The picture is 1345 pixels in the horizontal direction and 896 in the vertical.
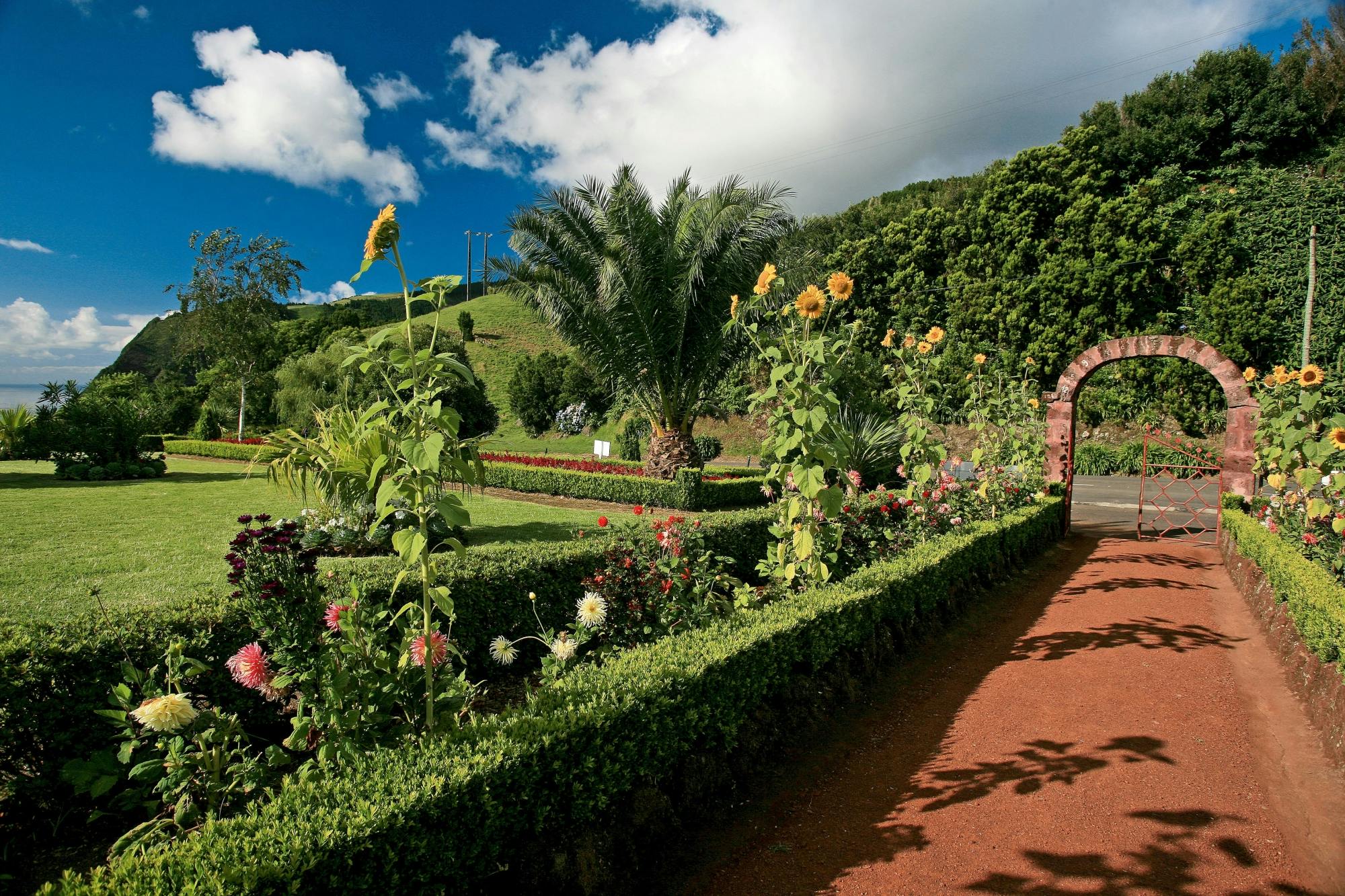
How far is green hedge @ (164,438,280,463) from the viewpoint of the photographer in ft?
61.7

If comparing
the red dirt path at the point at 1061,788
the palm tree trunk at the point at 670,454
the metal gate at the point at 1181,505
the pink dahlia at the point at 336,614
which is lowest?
the red dirt path at the point at 1061,788

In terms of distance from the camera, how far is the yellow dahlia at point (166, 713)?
6.16 feet

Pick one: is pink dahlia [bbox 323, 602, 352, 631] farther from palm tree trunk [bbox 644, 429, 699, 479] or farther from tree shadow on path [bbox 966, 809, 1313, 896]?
palm tree trunk [bbox 644, 429, 699, 479]

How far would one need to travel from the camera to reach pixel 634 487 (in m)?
11.4

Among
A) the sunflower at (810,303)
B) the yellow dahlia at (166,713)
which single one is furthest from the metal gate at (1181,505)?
the yellow dahlia at (166,713)

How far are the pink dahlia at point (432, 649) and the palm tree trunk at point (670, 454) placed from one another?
921cm

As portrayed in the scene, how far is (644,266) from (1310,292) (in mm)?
Answer: 19293

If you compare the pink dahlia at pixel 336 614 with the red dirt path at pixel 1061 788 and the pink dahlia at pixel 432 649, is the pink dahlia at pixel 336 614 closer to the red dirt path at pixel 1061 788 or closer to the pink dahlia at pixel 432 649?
the pink dahlia at pixel 432 649

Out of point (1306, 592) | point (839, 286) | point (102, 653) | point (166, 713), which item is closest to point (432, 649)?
point (166, 713)

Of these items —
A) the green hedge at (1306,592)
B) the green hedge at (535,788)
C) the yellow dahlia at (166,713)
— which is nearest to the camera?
the green hedge at (535,788)

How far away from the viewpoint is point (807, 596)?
3959 millimetres

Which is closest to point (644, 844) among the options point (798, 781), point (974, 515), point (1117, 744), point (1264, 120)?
point (798, 781)

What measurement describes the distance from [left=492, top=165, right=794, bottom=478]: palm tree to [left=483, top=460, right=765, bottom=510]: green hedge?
0.76 meters

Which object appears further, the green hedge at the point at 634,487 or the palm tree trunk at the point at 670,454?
the palm tree trunk at the point at 670,454
